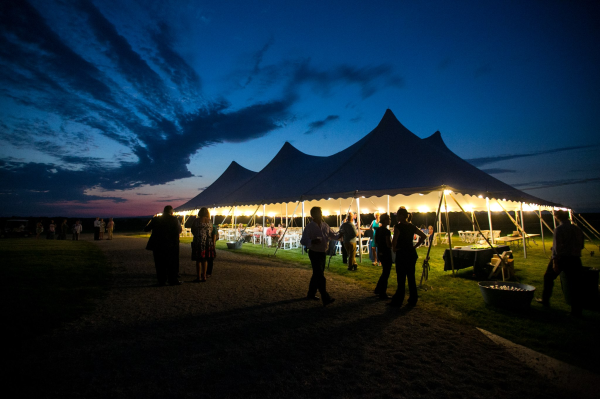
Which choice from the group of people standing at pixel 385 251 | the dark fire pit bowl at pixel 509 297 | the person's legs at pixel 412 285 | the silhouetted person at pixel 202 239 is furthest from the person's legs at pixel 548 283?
the silhouetted person at pixel 202 239

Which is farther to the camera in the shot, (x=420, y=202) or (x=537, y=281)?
(x=420, y=202)

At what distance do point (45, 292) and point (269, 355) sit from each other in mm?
4896

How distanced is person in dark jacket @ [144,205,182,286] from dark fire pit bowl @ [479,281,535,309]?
5.62 metres

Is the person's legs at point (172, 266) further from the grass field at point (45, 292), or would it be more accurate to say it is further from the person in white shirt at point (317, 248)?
the person in white shirt at point (317, 248)

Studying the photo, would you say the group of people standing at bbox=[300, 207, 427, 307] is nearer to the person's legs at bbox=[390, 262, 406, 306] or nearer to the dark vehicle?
the person's legs at bbox=[390, 262, 406, 306]

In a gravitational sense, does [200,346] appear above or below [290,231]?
below

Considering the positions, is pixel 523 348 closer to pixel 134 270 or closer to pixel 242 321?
pixel 242 321

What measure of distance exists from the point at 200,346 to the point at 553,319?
4.50m

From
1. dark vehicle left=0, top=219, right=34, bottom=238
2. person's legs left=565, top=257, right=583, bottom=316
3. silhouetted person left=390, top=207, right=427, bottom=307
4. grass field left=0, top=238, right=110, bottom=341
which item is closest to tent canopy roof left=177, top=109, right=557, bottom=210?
person's legs left=565, top=257, right=583, bottom=316

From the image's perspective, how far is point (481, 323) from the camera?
3.51 meters

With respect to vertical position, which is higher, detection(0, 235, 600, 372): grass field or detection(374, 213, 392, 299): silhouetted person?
detection(374, 213, 392, 299): silhouetted person

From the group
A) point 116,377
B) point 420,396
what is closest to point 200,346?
point 116,377

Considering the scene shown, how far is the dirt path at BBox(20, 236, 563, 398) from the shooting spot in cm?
206

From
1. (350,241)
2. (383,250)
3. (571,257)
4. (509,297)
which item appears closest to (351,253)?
(350,241)
